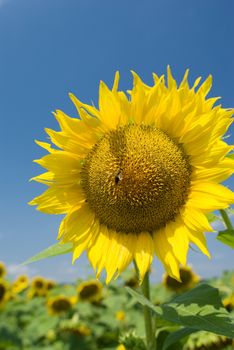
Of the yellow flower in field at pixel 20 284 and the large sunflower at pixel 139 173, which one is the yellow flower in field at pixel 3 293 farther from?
the large sunflower at pixel 139 173

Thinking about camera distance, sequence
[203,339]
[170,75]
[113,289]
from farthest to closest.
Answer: [113,289] → [203,339] → [170,75]

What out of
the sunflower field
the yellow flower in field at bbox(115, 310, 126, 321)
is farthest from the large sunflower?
the yellow flower in field at bbox(115, 310, 126, 321)

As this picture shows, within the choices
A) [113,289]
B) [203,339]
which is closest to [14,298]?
[113,289]

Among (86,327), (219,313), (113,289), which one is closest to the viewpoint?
(219,313)

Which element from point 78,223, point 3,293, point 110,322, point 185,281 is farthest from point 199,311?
point 3,293

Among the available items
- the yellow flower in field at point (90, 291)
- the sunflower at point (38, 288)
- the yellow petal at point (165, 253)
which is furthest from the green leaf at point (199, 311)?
the sunflower at point (38, 288)

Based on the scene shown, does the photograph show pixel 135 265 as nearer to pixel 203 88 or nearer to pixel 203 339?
pixel 203 88
